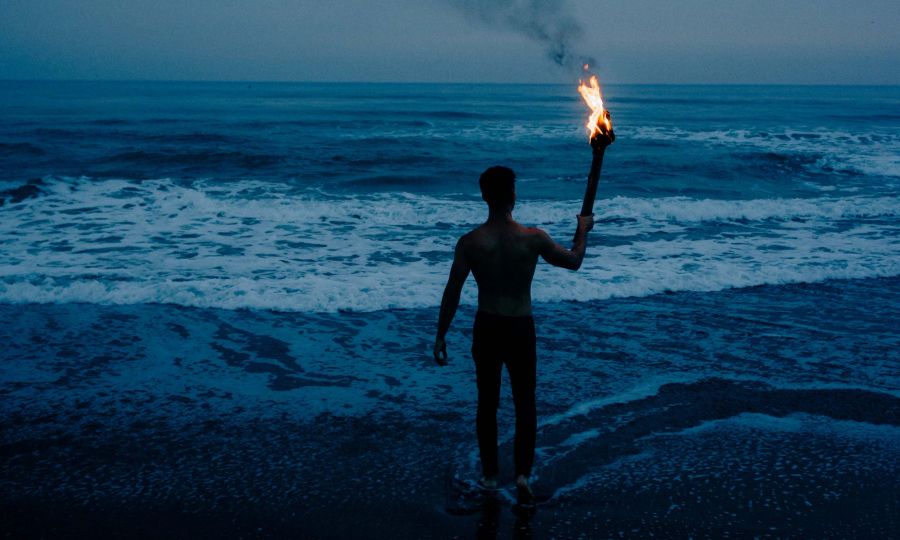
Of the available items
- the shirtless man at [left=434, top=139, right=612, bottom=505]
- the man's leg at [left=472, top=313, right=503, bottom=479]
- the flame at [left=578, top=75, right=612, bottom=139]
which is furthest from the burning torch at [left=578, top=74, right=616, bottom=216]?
the man's leg at [left=472, top=313, right=503, bottom=479]

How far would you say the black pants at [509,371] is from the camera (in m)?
3.88

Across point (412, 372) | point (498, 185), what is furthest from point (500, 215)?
point (412, 372)

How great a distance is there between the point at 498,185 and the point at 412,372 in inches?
110

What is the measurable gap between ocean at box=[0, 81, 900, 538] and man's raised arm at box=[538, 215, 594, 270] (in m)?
1.24

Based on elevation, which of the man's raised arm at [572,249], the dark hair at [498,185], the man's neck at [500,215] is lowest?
the man's raised arm at [572,249]

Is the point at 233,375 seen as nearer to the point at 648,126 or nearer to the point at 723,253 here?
the point at 723,253

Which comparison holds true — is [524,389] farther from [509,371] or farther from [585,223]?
[585,223]

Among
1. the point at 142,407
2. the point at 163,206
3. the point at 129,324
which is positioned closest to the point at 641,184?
the point at 163,206

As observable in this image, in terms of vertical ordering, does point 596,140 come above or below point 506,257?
above

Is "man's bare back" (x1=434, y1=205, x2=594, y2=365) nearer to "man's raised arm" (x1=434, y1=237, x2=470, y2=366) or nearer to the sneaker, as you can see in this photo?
"man's raised arm" (x1=434, y1=237, x2=470, y2=366)

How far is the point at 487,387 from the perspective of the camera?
398cm

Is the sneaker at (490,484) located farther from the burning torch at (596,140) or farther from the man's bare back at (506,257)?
the burning torch at (596,140)

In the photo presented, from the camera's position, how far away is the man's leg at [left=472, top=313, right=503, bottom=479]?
392 centimetres

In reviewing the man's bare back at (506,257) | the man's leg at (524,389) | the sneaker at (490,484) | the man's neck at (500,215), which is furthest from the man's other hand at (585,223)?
the sneaker at (490,484)
